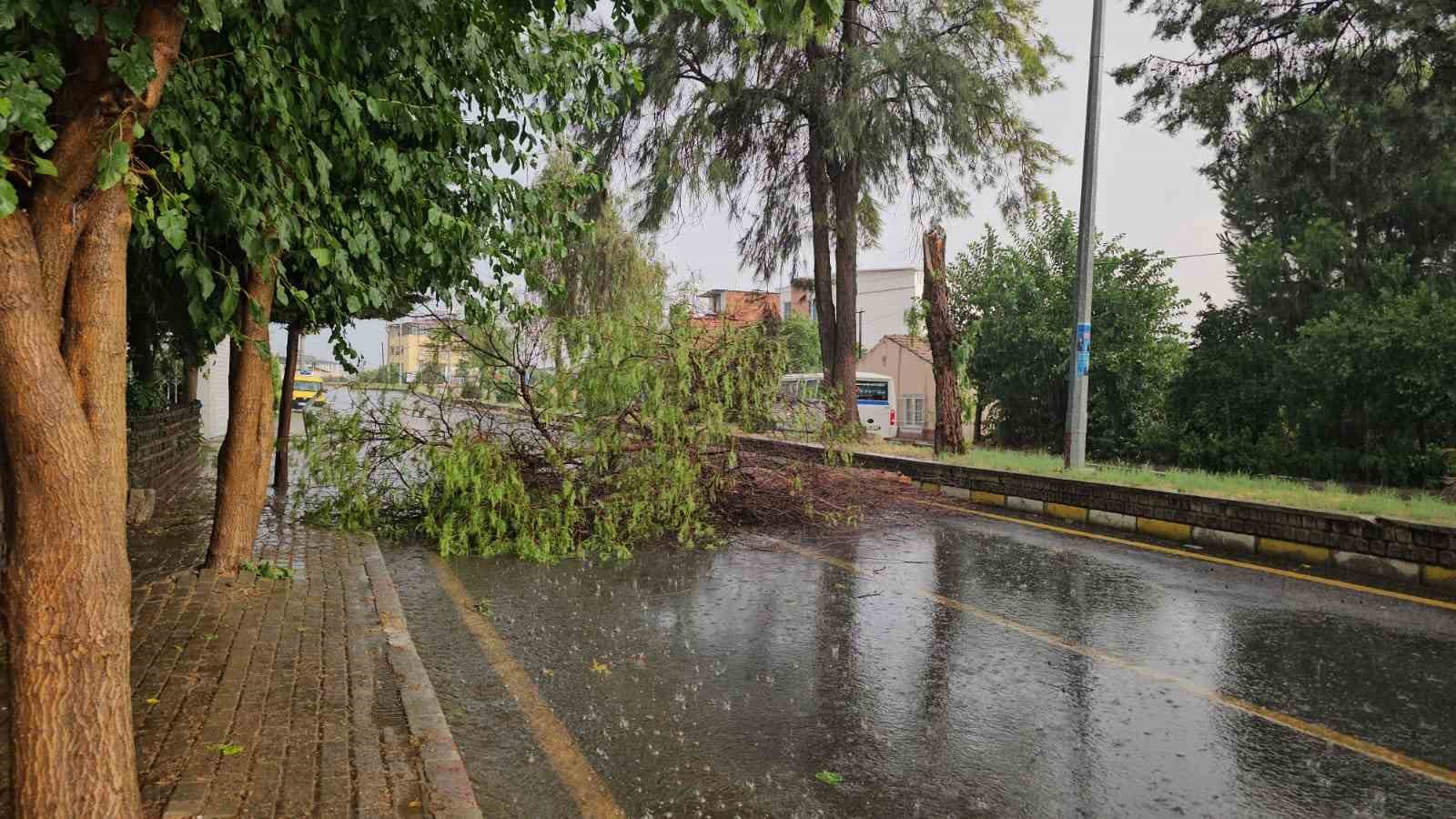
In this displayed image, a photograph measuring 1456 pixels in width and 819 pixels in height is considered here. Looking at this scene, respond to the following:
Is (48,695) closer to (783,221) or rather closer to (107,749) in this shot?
(107,749)

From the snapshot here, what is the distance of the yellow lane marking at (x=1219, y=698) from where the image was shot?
4.22 metres

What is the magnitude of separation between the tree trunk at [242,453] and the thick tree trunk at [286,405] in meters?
5.96

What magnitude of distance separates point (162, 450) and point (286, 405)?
385cm

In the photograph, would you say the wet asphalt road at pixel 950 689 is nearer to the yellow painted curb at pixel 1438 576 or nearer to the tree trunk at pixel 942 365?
the yellow painted curb at pixel 1438 576

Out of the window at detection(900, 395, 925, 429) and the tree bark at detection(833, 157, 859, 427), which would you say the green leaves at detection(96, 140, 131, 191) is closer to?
the tree bark at detection(833, 157, 859, 427)

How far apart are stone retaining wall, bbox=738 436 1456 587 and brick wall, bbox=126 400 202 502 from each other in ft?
28.3

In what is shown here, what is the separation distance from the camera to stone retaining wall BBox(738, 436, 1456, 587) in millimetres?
8273

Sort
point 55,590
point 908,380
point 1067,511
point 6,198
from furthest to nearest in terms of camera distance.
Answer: point 908,380 < point 1067,511 < point 55,590 < point 6,198

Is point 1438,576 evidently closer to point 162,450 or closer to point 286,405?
point 286,405

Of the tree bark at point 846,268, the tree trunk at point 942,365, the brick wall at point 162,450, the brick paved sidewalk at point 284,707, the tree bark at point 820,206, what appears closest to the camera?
the brick paved sidewalk at point 284,707

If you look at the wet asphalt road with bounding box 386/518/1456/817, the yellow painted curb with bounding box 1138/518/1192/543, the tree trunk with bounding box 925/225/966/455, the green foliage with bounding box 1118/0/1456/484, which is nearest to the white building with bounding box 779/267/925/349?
the green foliage with bounding box 1118/0/1456/484

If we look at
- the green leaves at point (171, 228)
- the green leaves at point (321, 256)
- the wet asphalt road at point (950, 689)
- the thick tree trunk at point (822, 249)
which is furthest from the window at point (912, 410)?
the green leaves at point (171, 228)

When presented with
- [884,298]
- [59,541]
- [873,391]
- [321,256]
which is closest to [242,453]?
[321,256]

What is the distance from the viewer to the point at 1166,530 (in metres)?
10.7
